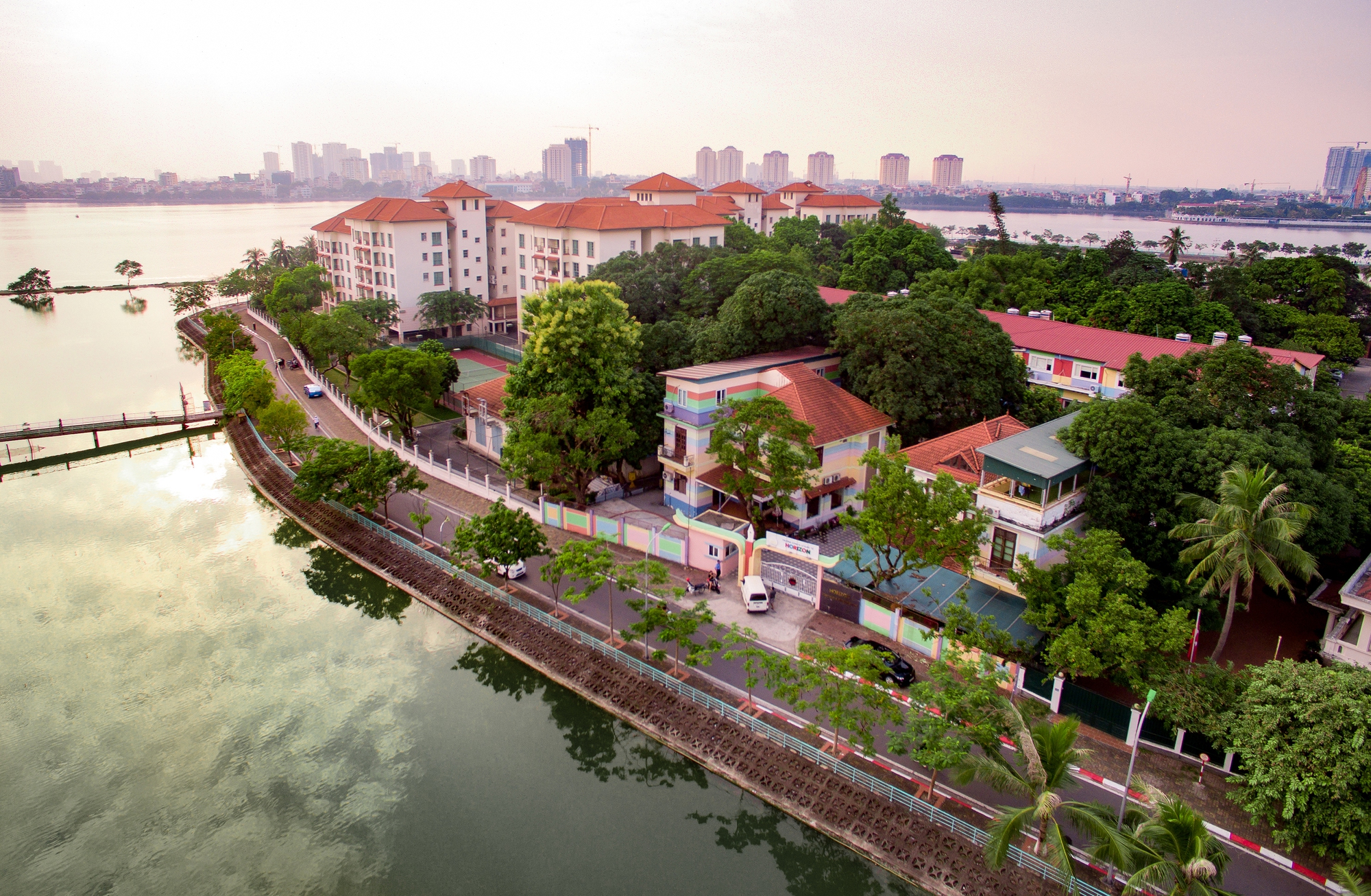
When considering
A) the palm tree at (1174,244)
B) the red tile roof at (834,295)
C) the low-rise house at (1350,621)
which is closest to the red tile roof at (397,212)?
the red tile roof at (834,295)

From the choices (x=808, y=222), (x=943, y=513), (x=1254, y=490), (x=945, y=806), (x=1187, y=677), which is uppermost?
(x=808, y=222)

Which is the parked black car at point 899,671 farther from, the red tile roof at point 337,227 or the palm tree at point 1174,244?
the red tile roof at point 337,227

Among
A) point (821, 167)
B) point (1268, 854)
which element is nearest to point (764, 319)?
point (1268, 854)

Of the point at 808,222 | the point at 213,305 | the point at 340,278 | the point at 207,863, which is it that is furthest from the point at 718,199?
the point at 207,863

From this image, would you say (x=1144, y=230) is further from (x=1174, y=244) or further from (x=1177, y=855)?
(x=1177, y=855)

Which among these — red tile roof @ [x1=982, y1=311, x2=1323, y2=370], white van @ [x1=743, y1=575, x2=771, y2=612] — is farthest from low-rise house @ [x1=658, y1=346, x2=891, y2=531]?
red tile roof @ [x1=982, y1=311, x2=1323, y2=370]

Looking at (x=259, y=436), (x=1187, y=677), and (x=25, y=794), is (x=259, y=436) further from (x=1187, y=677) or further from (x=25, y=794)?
(x=1187, y=677)
